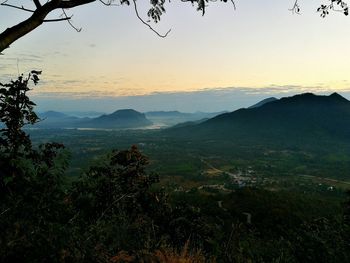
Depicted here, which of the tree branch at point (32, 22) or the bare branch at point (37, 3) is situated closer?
the tree branch at point (32, 22)

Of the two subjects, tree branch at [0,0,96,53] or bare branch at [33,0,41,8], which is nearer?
tree branch at [0,0,96,53]

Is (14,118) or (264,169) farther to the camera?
(264,169)

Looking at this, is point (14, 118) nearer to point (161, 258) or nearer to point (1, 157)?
point (1, 157)

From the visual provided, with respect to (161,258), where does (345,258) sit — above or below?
below

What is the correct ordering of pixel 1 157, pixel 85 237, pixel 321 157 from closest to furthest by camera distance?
pixel 85 237 → pixel 1 157 → pixel 321 157

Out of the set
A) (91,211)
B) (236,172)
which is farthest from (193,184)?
(91,211)

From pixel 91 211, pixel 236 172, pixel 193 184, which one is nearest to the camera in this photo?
pixel 91 211

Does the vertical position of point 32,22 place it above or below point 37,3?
below

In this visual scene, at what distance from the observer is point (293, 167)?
159750 millimetres

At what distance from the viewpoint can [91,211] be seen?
29.1 ft

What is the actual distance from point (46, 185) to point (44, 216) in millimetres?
651

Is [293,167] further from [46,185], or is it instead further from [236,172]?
[46,185]

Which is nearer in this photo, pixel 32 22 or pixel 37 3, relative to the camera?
pixel 32 22

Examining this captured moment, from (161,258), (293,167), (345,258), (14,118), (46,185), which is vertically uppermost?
(14,118)
